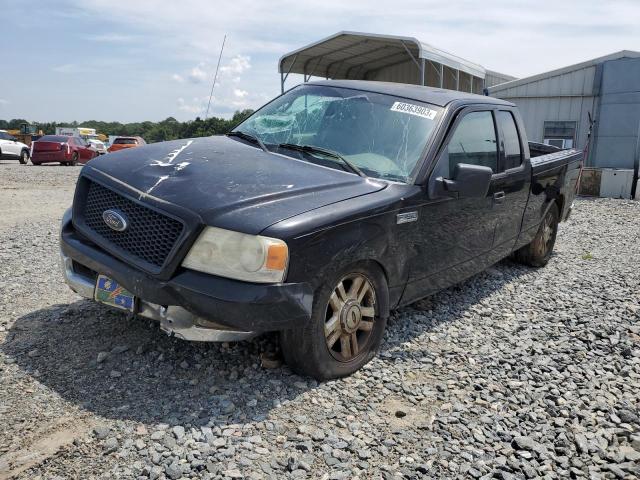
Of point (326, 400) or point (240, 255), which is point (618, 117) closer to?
point (326, 400)

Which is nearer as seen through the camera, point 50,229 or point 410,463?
point 410,463

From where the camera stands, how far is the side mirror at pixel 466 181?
378cm

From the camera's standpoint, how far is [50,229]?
24.3 ft

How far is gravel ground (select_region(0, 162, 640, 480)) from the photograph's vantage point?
8.55 ft

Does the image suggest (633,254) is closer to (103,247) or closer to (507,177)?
(507,177)

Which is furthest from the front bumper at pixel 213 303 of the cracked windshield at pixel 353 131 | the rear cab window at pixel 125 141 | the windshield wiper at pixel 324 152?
the rear cab window at pixel 125 141

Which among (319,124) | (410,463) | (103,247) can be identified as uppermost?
(319,124)

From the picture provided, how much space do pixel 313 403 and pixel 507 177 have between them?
116 inches

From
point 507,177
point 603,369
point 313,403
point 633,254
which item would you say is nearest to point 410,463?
point 313,403

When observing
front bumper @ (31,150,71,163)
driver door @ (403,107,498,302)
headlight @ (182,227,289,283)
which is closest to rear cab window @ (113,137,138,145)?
front bumper @ (31,150,71,163)

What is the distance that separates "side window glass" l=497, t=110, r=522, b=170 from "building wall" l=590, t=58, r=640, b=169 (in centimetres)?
1237

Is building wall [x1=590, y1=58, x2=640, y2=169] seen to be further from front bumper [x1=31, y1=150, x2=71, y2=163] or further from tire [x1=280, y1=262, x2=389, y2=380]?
front bumper [x1=31, y1=150, x2=71, y2=163]

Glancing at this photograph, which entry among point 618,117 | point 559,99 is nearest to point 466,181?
point 618,117

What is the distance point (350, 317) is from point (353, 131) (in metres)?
1.44
